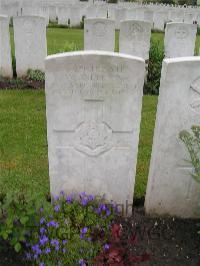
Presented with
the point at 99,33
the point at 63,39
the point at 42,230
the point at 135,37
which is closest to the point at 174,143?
the point at 42,230

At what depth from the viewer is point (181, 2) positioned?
41.0 metres

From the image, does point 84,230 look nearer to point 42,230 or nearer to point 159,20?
point 42,230

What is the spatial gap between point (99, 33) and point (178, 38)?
2.06m

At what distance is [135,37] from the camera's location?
25.5ft

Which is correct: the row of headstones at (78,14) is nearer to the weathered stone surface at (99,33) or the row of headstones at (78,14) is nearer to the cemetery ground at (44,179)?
the weathered stone surface at (99,33)

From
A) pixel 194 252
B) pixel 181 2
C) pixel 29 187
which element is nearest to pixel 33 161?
pixel 29 187

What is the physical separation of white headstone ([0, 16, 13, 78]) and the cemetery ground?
88 centimetres

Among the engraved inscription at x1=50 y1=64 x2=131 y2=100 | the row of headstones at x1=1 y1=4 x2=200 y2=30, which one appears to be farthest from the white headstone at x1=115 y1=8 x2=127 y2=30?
the engraved inscription at x1=50 y1=64 x2=131 y2=100

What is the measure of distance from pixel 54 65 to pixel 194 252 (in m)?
2.06

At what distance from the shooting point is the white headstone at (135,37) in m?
7.64

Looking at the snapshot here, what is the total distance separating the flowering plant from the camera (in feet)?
9.27

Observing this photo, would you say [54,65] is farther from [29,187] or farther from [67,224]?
[29,187]

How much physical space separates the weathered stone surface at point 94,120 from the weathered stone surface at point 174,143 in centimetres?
21

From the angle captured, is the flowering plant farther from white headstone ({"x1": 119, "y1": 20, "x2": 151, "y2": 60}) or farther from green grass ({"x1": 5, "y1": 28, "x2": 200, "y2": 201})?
white headstone ({"x1": 119, "y1": 20, "x2": 151, "y2": 60})
